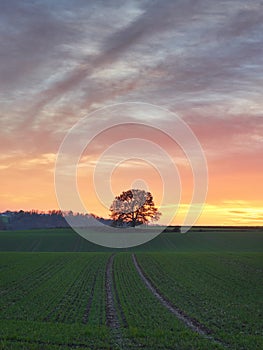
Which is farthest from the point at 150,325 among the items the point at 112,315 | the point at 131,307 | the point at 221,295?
the point at 221,295

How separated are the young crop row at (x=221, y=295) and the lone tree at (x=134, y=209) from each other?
3161 inches

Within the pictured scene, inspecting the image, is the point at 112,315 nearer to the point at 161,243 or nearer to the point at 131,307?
the point at 131,307

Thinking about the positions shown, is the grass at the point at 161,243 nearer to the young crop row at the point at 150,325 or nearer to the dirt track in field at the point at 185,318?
the dirt track in field at the point at 185,318

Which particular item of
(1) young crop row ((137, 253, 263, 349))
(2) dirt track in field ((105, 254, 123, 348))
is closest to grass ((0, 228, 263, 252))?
(1) young crop row ((137, 253, 263, 349))

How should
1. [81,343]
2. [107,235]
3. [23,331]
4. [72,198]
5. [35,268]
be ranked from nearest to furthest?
[81,343]
[23,331]
[35,268]
[72,198]
[107,235]

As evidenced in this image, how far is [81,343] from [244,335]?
21.6 feet

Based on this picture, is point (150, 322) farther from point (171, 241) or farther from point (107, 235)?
point (107, 235)

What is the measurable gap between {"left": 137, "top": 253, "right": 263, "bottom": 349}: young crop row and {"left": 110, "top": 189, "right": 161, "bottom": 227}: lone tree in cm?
8029

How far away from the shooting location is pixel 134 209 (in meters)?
134

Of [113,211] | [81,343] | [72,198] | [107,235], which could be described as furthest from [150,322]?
[113,211]

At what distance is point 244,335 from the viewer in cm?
1827

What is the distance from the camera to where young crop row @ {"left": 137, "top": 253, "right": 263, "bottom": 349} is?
19.2 m

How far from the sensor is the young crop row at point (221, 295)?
19.2 meters

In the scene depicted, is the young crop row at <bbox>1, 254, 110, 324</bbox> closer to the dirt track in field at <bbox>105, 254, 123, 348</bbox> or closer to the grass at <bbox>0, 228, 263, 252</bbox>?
the dirt track in field at <bbox>105, 254, 123, 348</bbox>
